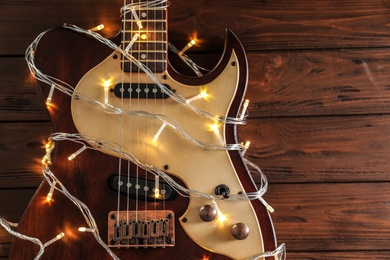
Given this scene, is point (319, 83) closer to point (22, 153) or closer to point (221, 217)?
point (221, 217)

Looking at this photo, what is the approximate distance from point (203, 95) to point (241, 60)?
105 millimetres

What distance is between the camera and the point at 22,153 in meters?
0.98

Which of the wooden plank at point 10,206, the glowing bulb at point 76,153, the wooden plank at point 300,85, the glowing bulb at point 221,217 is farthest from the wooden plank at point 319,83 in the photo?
the wooden plank at point 10,206

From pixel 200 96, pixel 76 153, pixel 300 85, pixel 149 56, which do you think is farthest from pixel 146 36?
pixel 300 85

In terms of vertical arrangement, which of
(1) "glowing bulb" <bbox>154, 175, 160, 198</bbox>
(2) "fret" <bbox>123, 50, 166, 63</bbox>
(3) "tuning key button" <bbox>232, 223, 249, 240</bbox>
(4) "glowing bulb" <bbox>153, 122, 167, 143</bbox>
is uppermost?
(2) "fret" <bbox>123, 50, 166, 63</bbox>

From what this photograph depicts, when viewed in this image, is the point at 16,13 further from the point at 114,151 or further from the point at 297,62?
the point at 297,62

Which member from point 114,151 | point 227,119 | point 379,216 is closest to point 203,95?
point 227,119

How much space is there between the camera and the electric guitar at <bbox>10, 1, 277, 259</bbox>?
78cm

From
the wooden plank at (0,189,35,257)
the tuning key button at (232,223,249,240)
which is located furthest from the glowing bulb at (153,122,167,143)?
the wooden plank at (0,189,35,257)

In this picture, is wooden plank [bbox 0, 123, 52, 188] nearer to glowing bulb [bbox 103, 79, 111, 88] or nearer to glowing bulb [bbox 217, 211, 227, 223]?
glowing bulb [bbox 103, 79, 111, 88]

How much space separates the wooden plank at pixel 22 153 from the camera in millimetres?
966

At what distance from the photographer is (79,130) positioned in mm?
829

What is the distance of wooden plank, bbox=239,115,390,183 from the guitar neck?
0.26 meters

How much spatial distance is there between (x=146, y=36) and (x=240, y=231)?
0.42 metres
